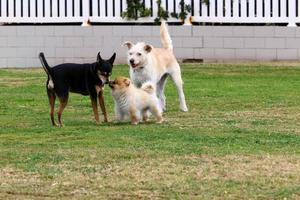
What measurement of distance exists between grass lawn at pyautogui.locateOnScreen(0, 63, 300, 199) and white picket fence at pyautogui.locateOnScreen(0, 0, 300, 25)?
814 centimetres

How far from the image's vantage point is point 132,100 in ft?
35.3

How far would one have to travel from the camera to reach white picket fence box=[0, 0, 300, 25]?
74.6 ft

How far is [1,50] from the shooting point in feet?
74.4

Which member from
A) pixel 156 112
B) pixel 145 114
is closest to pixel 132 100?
pixel 156 112

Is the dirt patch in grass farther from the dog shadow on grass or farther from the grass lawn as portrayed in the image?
the dog shadow on grass

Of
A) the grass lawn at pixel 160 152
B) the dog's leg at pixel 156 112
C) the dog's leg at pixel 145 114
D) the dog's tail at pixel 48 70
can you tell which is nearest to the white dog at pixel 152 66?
the grass lawn at pixel 160 152

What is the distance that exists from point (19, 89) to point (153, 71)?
203 inches

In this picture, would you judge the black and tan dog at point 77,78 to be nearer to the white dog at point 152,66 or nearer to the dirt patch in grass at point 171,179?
the white dog at point 152,66

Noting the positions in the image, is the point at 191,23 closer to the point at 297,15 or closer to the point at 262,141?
the point at 297,15

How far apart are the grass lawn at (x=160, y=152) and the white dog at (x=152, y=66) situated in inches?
22.1

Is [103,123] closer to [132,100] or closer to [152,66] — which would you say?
[132,100]

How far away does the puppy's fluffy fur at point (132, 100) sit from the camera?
35.2 feet

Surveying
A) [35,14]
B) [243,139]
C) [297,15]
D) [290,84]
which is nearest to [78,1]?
[35,14]

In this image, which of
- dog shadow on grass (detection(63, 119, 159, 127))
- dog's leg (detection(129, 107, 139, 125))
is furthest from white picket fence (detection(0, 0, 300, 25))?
dog's leg (detection(129, 107, 139, 125))
